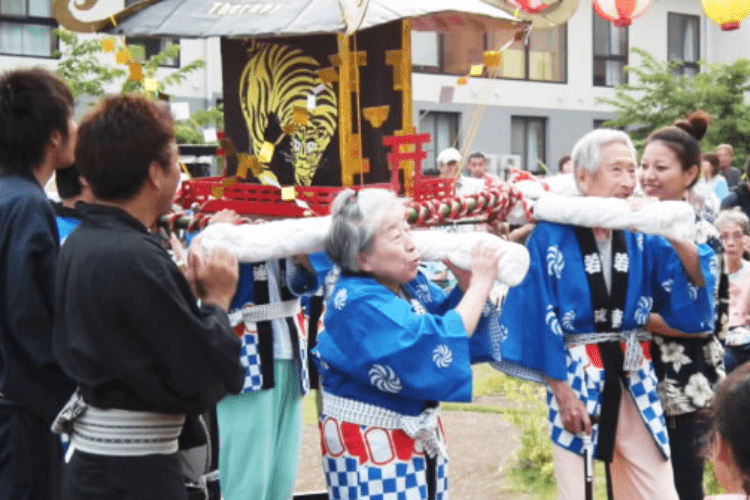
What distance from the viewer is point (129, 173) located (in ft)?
11.0

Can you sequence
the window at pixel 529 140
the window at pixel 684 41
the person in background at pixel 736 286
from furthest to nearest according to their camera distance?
the window at pixel 684 41
the window at pixel 529 140
the person in background at pixel 736 286

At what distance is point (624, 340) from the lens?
4875mm

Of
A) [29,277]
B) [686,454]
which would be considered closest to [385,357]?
[29,277]

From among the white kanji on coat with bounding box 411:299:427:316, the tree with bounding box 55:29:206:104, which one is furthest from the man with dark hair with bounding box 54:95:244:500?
the tree with bounding box 55:29:206:104

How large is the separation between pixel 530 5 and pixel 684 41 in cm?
2421

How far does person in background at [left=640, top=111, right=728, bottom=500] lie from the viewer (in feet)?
17.2

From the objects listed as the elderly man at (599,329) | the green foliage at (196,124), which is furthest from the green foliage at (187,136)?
the elderly man at (599,329)

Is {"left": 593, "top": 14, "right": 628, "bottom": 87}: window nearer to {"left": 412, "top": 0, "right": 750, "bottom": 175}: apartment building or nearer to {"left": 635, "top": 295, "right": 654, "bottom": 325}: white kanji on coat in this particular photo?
{"left": 412, "top": 0, "right": 750, "bottom": 175}: apartment building

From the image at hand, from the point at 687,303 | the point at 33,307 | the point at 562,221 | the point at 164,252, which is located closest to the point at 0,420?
the point at 33,307

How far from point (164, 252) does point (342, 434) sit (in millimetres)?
1171

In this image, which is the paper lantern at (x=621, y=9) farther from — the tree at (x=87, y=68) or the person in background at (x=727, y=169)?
the tree at (x=87, y=68)

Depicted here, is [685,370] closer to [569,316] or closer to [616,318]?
[616,318]

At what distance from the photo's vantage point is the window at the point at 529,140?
2655 cm

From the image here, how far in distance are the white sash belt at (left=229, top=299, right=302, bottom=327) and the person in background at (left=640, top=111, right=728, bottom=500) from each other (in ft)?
5.25
